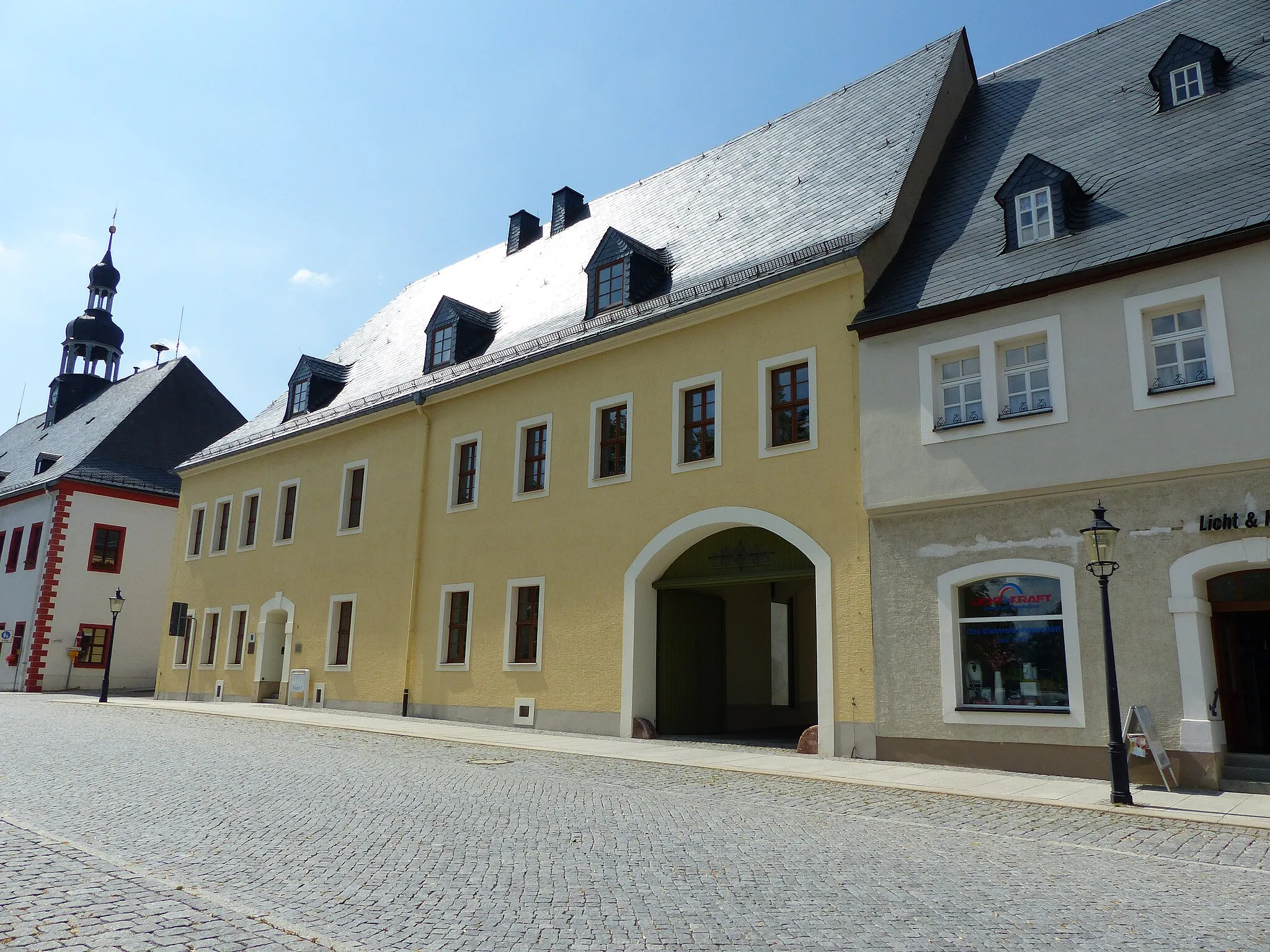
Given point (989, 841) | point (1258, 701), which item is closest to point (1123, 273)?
point (1258, 701)

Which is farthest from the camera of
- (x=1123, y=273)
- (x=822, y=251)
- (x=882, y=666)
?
(x=822, y=251)

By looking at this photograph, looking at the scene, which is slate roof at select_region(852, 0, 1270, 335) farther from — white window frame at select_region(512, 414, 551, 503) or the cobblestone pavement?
white window frame at select_region(512, 414, 551, 503)

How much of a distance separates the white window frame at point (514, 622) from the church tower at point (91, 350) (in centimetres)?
3673

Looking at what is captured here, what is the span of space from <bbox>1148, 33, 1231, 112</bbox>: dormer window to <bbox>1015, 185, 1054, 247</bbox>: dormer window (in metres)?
3.16

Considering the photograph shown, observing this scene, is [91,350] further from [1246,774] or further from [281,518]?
[1246,774]

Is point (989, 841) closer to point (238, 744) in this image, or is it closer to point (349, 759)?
point (349, 759)

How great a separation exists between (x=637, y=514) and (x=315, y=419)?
1296 cm

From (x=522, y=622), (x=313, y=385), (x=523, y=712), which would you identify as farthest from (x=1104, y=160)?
(x=313, y=385)

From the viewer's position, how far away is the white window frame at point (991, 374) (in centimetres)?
1378

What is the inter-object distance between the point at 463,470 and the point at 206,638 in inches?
496

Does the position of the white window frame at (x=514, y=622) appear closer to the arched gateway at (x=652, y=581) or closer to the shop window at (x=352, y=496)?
the arched gateway at (x=652, y=581)

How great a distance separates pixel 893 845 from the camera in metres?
8.08

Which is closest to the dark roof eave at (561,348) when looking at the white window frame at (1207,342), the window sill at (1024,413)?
the window sill at (1024,413)

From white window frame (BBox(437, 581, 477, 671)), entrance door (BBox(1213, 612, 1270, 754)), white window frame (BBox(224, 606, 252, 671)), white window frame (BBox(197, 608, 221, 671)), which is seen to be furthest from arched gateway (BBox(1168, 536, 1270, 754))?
white window frame (BBox(197, 608, 221, 671))
